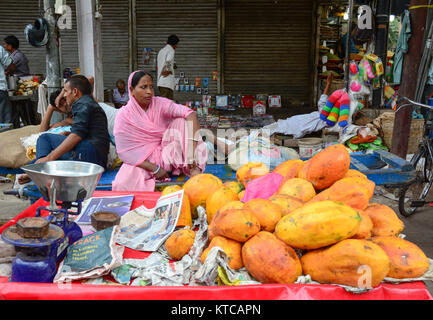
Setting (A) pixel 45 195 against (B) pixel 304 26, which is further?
(B) pixel 304 26

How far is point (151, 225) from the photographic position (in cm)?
207

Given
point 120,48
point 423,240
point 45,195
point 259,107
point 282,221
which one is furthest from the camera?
point 120,48

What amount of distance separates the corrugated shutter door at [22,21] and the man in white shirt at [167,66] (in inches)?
141

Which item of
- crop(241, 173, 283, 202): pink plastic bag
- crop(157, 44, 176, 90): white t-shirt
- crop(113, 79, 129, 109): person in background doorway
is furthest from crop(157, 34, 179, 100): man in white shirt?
crop(241, 173, 283, 202): pink plastic bag

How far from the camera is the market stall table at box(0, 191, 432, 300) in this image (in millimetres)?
1353

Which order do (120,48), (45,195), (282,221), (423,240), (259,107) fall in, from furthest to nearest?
(120,48), (259,107), (423,240), (45,195), (282,221)

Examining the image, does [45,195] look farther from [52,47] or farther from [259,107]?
[259,107]

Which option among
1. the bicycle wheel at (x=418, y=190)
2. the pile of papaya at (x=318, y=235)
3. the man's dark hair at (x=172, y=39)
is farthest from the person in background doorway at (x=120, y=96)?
the pile of papaya at (x=318, y=235)

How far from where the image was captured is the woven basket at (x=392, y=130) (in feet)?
17.7

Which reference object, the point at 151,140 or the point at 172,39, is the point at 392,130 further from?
the point at 172,39

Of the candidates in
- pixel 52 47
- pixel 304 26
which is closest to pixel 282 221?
pixel 52 47
